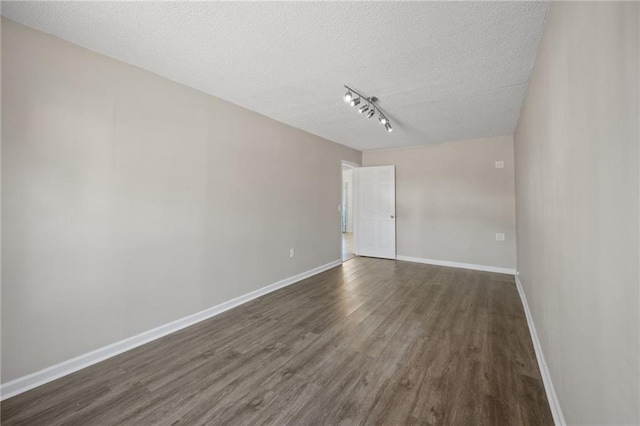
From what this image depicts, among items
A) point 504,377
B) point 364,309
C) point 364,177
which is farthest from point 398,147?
point 504,377

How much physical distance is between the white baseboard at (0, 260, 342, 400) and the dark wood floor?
7 cm

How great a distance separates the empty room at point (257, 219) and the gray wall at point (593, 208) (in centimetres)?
1

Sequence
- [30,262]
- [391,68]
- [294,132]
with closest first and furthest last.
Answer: [30,262]
[391,68]
[294,132]

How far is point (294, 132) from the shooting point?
13.4ft

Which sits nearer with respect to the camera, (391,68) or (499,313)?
(391,68)

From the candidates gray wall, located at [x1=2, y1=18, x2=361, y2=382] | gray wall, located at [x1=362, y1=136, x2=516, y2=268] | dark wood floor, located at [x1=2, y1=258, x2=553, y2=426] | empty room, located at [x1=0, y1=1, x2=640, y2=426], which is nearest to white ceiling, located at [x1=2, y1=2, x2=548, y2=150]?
empty room, located at [x1=0, y1=1, x2=640, y2=426]

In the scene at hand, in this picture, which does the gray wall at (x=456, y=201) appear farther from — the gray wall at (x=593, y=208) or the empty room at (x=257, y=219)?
the gray wall at (x=593, y=208)

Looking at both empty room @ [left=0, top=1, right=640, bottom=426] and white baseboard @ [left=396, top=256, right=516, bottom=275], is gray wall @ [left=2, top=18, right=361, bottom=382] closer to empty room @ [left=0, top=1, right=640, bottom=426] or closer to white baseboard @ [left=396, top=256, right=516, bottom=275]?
empty room @ [left=0, top=1, right=640, bottom=426]

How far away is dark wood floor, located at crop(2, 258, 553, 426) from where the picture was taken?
61.9 inches

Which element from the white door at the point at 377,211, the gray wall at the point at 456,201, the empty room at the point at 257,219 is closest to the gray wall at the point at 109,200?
the empty room at the point at 257,219

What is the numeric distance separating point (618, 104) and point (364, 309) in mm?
2747

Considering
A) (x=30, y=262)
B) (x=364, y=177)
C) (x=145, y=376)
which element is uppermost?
(x=364, y=177)

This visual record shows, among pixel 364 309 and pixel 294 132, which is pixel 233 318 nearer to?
pixel 364 309

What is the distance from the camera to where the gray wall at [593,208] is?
71 centimetres
